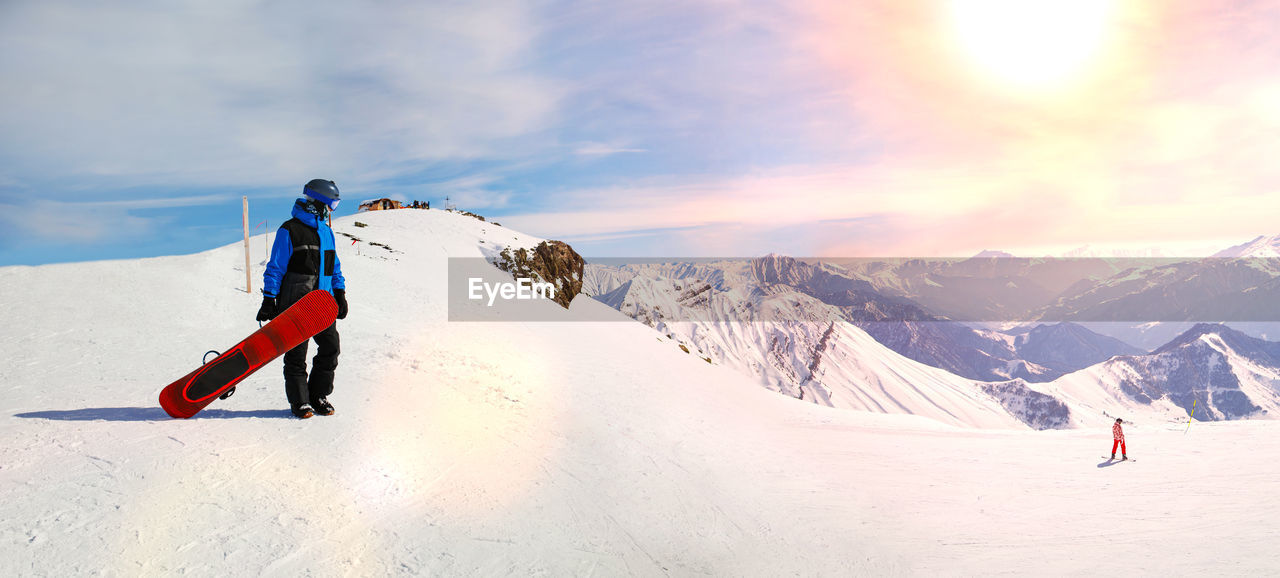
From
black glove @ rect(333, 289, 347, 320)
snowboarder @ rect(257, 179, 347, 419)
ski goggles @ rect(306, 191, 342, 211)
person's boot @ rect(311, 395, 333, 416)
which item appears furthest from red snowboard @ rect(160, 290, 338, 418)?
ski goggles @ rect(306, 191, 342, 211)

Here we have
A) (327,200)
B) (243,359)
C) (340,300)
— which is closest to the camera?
(243,359)

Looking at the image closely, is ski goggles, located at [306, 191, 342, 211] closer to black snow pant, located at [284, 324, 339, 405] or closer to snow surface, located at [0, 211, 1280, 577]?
black snow pant, located at [284, 324, 339, 405]

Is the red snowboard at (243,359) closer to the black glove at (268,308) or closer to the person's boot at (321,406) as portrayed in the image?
the black glove at (268,308)

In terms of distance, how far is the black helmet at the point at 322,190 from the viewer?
8.36m

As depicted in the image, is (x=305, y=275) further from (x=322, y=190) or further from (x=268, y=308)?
(x=322, y=190)

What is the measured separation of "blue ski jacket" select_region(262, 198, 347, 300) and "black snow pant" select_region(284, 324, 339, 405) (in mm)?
710

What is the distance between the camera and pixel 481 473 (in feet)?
28.8

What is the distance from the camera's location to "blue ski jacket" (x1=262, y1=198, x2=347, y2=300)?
810cm

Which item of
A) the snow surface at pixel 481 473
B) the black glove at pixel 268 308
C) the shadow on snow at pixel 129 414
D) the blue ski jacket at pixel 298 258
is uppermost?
the blue ski jacket at pixel 298 258

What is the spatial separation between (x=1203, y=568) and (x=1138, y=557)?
1164 millimetres

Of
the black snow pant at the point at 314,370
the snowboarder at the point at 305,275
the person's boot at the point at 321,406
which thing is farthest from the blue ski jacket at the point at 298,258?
the person's boot at the point at 321,406

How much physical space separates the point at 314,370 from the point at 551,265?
1014 inches

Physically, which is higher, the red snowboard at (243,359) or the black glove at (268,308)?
the black glove at (268,308)

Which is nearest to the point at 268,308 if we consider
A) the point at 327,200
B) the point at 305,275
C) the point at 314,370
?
the point at 305,275
